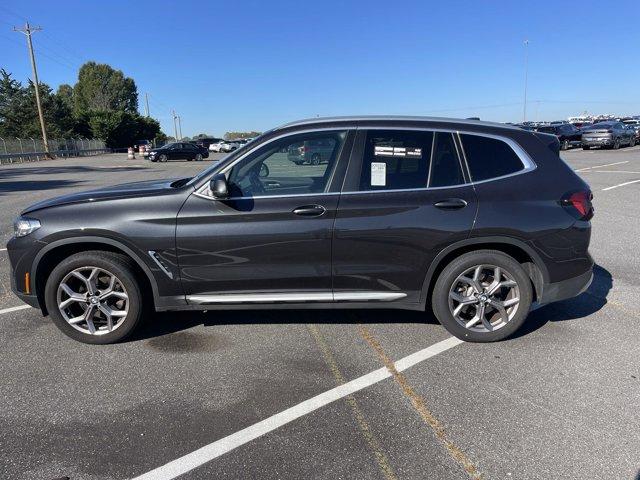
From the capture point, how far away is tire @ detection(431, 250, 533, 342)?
3.93 metres

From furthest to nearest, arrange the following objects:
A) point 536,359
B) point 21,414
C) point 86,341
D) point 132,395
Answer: point 86,341 → point 536,359 → point 132,395 → point 21,414

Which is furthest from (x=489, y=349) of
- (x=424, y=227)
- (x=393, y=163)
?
(x=393, y=163)

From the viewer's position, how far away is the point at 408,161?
3.94 meters

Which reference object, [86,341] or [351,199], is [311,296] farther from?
[86,341]

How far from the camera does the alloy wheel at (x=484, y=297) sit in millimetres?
3967

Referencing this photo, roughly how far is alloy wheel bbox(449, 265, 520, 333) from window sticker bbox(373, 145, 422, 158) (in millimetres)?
1050

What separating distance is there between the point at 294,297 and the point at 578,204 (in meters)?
2.44

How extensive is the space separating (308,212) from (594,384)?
240cm

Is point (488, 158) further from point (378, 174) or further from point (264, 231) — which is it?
point (264, 231)

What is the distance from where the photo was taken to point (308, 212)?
3.78 m

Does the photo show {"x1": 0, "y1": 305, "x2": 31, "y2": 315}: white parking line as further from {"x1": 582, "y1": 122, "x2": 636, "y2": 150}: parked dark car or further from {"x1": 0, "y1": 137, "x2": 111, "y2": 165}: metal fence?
{"x1": 0, "y1": 137, "x2": 111, "y2": 165}: metal fence

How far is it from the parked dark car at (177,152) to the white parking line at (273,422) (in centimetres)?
3684

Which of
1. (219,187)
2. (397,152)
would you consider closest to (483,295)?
(397,152)

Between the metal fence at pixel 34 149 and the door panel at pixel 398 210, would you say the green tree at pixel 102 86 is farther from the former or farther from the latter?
the door panel at pixel 398 210
